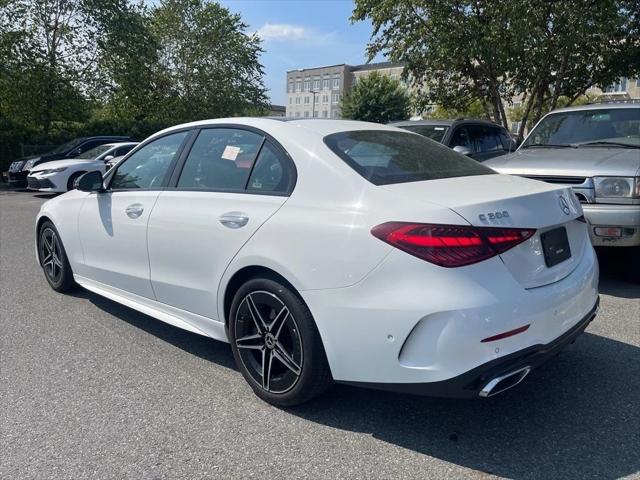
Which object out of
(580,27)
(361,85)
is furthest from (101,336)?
(361,85)

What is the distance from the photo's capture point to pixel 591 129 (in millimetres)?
6445

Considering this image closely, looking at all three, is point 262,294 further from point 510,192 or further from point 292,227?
point 510,192

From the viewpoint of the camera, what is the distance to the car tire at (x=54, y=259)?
5.09m

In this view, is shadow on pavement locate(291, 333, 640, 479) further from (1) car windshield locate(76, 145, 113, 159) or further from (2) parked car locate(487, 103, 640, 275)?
(1) car windshield locate(76, 145, 113, 159)

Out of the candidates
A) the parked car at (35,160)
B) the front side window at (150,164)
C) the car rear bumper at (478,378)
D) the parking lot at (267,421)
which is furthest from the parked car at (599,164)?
the parked car at (35,160)

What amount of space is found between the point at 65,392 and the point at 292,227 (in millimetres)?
1756

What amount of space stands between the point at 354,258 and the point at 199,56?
33004 millimetres

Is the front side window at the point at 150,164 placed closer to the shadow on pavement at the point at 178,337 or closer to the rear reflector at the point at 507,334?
the shadow on pavement at the point at 178,337

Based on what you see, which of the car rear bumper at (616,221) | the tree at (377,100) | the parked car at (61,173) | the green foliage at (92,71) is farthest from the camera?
the tree at (377,100)

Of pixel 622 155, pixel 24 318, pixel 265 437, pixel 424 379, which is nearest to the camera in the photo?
pixel 424 379

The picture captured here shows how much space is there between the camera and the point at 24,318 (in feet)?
15.0

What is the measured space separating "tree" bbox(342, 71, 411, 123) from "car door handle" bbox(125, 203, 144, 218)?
49.1 meters

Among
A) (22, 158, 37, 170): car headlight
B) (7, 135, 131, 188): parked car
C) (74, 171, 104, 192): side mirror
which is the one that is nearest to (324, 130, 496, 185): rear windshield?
(74, 171, 104, 192): side mirror

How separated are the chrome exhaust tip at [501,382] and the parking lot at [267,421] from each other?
0.36 meters
